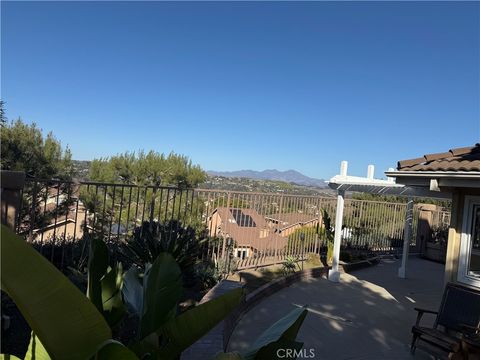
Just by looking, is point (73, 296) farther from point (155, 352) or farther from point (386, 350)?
point (386, 350)

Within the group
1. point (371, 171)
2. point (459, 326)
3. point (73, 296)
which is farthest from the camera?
point (371, 171)

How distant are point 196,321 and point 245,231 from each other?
8017 millimetres

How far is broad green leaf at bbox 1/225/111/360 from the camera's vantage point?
948mm

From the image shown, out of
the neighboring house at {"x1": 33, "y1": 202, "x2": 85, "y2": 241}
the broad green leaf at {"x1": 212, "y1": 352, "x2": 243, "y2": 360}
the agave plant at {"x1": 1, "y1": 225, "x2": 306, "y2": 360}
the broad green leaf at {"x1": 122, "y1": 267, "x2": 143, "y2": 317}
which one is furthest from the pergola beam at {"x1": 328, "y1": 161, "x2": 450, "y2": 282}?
the broad green leaf at {"x1": 212, "y1": 352, "x2": 243, "y2": 360}

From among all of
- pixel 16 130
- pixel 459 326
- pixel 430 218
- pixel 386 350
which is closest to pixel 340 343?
pixel 386 350

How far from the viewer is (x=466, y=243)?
6.00 m

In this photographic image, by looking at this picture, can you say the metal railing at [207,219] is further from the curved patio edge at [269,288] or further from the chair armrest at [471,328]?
the chair armrest at [471,328]

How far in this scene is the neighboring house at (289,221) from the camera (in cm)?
1014

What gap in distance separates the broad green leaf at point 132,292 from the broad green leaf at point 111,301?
0.14 ft

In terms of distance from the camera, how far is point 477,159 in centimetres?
558

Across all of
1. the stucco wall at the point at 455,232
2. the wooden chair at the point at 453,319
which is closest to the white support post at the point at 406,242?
the stucco wall at the point at 455,232

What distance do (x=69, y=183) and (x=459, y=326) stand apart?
20.9 feet

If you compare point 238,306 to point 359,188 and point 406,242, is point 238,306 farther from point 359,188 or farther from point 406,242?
point 406,242

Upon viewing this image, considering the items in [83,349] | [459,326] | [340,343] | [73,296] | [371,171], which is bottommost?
[340,343]
